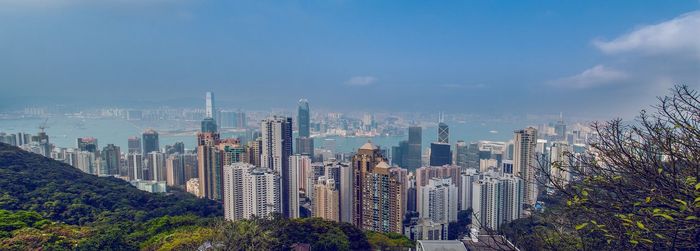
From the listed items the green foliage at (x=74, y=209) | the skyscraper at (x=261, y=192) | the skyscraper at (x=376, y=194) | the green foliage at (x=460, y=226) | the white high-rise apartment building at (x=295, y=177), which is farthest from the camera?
the white high-rise apartment building at (x=295, y=177)

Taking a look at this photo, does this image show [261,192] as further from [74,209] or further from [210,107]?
[210,107]

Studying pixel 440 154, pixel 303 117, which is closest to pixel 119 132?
pixel 303 117

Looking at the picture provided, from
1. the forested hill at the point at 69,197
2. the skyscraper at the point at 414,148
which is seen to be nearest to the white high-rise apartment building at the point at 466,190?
the forested hill at the point at 69,197

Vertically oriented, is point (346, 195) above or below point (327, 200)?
above

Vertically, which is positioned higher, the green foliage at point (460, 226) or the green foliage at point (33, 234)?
the green foliage at point (33, 234)

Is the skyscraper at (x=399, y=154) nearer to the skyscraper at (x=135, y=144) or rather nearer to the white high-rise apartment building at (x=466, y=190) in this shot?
the white high-rise apartment building at (x=466, y=190)

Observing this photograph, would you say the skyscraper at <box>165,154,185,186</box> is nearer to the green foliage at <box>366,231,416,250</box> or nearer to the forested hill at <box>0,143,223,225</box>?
the forested hill at <box>0,143,223,225</box>

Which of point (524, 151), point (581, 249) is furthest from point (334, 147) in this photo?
point (581, 249)
